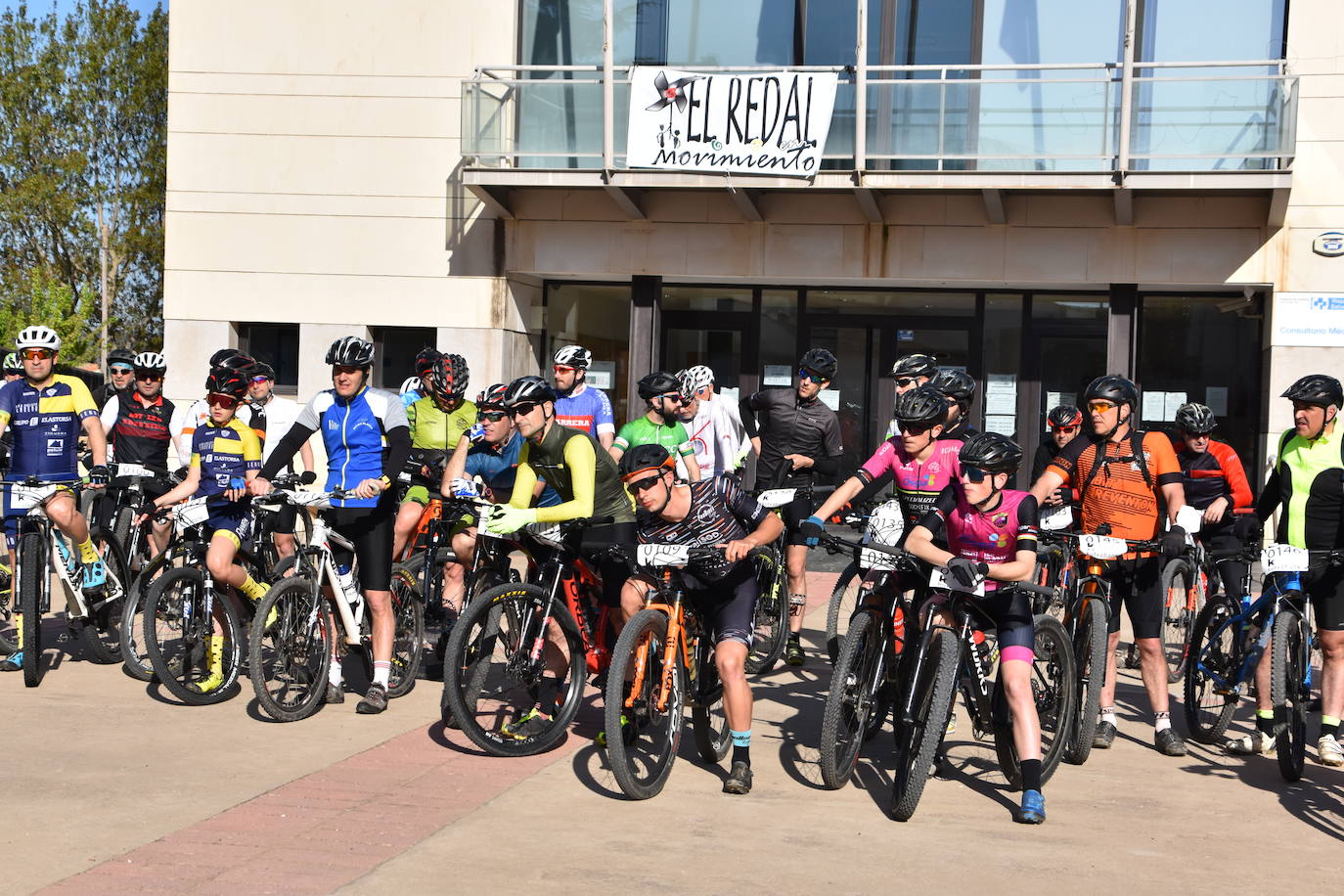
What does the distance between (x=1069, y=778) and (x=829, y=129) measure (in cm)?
1042

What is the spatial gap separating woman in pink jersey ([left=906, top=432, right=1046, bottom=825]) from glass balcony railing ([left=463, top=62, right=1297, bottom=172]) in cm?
987

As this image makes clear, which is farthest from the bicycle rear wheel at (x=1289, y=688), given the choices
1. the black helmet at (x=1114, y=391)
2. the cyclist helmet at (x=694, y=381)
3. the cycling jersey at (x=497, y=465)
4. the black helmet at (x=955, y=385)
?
the cycling jersey at (x=497, y=465)

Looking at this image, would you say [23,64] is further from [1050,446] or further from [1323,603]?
[1323,603]

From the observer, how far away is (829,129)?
16156 millimetres

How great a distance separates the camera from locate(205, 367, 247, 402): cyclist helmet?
27.9 feet

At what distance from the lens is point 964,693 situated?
6.71 m

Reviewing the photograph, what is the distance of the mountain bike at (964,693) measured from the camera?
19.9 ft

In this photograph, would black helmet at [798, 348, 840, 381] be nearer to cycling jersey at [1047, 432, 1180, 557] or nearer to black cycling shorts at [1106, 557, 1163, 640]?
cycling jersey at [1047, 432, 1180, 557]

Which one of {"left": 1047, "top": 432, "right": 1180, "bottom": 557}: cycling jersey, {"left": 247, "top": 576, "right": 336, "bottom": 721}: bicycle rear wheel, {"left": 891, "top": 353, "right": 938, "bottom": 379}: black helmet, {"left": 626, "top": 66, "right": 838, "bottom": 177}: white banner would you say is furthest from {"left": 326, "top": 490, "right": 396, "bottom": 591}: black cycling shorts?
{"left": 626, "top": 66, "right": 838, "bottom": 177}: white banner

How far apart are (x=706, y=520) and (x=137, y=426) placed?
6031 millimetres

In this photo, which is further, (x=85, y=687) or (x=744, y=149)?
(x=744, y=149)

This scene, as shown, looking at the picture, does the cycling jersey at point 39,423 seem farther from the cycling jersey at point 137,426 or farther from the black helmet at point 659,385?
the black helmet at point 659,385

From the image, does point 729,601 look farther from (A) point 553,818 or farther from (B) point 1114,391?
(B) point 1114,391

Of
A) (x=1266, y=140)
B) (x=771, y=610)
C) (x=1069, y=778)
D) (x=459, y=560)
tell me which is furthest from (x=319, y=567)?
(x=1266, y=140)
